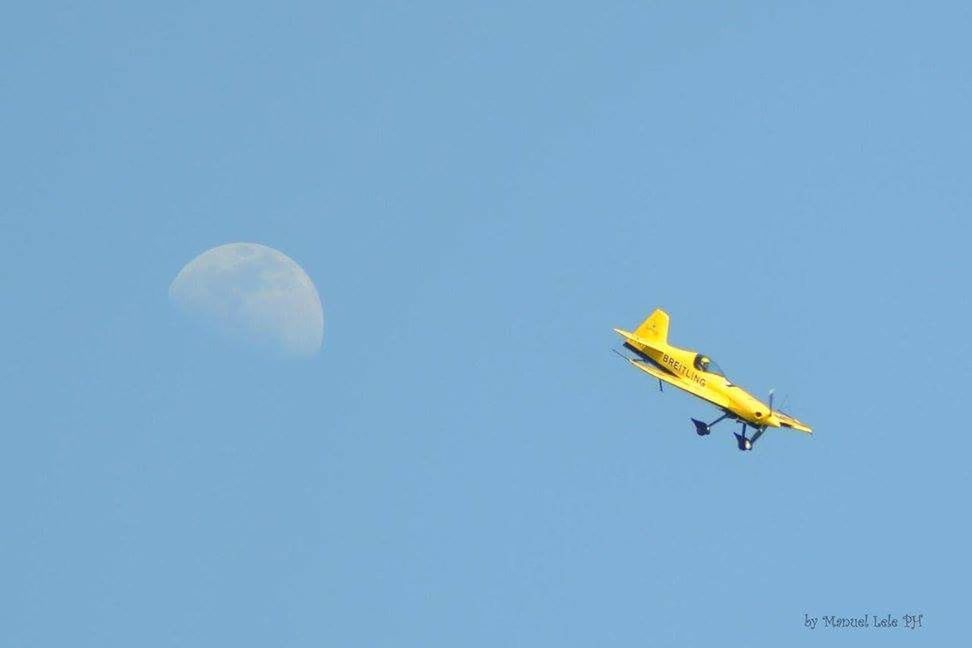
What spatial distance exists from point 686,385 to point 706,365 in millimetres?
1645

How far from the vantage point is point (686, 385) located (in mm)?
147000

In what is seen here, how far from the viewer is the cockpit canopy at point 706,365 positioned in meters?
147

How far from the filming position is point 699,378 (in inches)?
5792

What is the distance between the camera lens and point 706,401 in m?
146

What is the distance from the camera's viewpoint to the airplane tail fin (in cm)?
15050

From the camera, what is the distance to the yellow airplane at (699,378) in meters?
144

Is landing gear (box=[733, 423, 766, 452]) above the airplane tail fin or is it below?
below

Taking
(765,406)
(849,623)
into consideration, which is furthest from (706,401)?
(849,623)

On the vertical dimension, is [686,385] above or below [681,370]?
below

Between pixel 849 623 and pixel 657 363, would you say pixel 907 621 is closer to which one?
pixel 849 623

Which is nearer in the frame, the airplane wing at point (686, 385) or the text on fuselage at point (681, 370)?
the airplane wing at point (686, 385)

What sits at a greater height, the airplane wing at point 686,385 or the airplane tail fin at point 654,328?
the airplane tail fin at point 654,328

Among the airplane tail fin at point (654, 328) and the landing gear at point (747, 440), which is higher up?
the airplane tail fin at point (654, 328)

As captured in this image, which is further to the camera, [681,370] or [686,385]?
[681,370]
